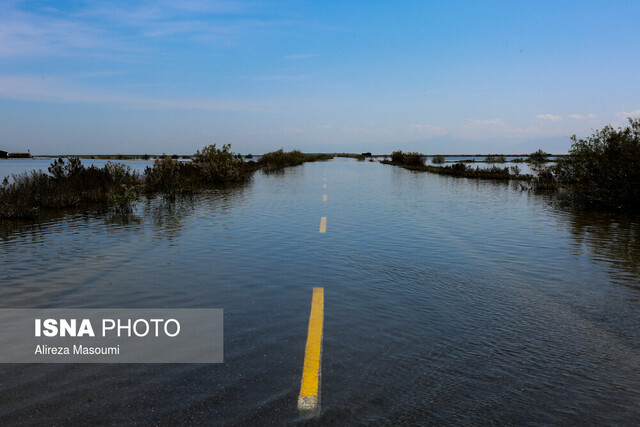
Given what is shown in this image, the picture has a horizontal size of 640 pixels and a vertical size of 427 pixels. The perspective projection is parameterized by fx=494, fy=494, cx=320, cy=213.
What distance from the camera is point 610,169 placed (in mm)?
18484

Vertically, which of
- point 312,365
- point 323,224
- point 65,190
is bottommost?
point 312,365

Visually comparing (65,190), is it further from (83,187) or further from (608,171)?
(608,171)

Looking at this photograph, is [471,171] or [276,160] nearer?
[471,171]

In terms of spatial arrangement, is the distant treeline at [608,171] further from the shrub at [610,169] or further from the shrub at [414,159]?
the shrub at [414,159]

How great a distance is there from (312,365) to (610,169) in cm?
1792

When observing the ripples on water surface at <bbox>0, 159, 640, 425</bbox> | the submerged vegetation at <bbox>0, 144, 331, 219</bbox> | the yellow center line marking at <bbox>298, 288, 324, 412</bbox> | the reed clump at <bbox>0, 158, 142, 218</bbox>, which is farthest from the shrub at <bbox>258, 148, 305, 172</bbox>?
the yellow center line marking at <bbox>298, 288, 324, 412</bbox>

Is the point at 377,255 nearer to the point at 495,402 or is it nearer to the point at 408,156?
the point at 495,402

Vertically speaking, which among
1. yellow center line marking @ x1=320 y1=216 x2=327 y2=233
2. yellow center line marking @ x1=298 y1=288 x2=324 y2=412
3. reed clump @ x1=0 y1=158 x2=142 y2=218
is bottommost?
yellow center line marking @ x1=298 y1=288 x2=324 y2=412

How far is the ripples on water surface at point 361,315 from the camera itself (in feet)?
12.8

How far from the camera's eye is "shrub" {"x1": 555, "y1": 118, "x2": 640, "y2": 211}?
1770 cm

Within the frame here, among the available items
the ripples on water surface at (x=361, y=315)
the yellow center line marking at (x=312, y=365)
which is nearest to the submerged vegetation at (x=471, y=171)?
the ripples on water surface at (x=361, y=315)

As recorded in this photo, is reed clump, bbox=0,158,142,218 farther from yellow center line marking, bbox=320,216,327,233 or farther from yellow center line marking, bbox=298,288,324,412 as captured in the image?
yellow center line marking, bbox=298,288,324,412

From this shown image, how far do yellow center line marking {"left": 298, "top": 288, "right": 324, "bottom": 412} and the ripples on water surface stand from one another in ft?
0.24

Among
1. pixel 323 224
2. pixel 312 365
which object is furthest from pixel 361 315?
pixel 323 224
